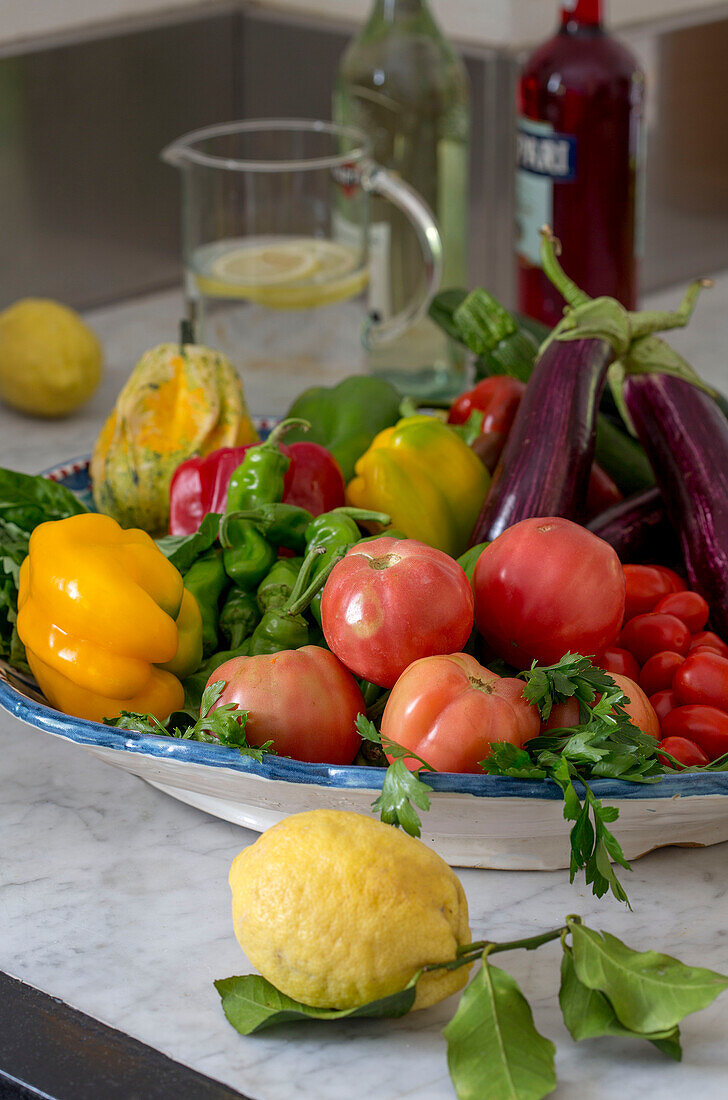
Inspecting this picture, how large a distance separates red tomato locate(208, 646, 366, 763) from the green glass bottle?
2.29 feet

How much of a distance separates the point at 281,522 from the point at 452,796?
230 mm

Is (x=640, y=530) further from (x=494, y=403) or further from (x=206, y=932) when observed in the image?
(x=206, y=932)

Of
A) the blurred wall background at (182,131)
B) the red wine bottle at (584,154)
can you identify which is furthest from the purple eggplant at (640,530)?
the blurred wall background at (182,131)

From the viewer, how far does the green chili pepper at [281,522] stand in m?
0.73

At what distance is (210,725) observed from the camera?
1.90ft

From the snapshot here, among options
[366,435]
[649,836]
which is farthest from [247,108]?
[649,836]

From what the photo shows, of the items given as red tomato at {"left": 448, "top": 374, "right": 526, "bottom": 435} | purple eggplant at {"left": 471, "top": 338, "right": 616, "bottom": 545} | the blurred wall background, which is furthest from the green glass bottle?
purple eggplant at {"left": 471, "top": 338, "right": 616, "bottom": 545}

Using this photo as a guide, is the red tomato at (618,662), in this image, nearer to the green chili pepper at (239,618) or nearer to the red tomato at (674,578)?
the red tomato at (674,578)

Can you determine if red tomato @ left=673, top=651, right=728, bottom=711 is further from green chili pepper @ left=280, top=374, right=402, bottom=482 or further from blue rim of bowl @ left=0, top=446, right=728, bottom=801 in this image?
green chili pepper @ left=280, top=374, right=402, bottom=482

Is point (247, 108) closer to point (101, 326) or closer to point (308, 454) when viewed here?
point (101, 326)

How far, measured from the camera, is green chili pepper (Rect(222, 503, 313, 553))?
728 millimetres

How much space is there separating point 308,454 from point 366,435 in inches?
4.7

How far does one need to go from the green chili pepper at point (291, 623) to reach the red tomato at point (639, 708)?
5.9 inches

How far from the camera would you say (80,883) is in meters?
0.62
